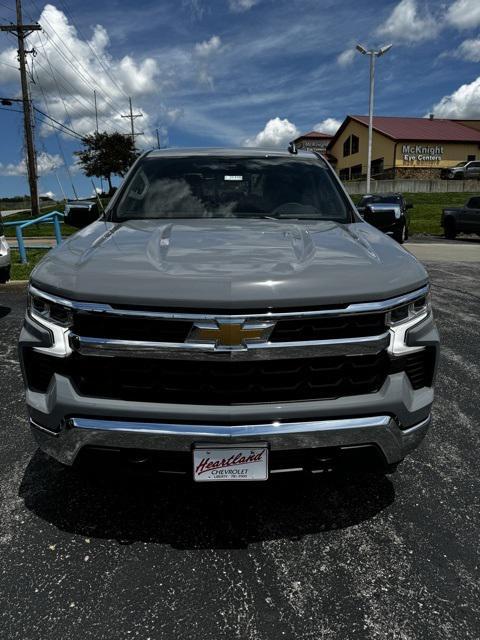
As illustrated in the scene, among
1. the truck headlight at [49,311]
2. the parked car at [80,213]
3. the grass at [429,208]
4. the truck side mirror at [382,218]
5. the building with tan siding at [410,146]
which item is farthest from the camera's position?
the building with tan siding at [410,146]

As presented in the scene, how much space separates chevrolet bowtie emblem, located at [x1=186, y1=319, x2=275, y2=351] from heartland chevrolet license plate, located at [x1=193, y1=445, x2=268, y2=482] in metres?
0.40

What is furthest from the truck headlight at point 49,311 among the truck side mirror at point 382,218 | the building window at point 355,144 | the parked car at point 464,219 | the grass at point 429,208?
the building window at point 355,144

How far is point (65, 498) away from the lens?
2645 mm

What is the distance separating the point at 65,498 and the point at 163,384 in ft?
Result: 3.66

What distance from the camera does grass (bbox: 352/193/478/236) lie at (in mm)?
22612

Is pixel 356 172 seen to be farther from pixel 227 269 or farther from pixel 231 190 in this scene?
pixel 227 269

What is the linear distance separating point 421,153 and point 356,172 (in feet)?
23.1

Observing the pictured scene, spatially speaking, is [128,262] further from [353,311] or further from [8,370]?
[8,370]

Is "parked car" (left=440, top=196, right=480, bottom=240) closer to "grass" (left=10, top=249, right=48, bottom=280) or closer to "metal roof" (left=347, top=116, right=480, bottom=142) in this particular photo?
"grass" (left=10, top=249, right=48, bottom=280)

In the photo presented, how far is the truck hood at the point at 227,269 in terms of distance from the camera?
191cm

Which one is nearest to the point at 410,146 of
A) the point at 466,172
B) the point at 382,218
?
the point at 466,172

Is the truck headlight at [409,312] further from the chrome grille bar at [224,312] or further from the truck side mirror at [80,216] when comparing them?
the truck side mirror at [80,216]

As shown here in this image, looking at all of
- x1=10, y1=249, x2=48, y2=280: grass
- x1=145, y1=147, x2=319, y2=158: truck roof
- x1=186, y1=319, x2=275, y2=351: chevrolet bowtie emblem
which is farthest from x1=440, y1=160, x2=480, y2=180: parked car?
x1=186, y1=319, x2=275, y2=351: chevrolet bowtie emblem

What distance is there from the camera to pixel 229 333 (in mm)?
1901
